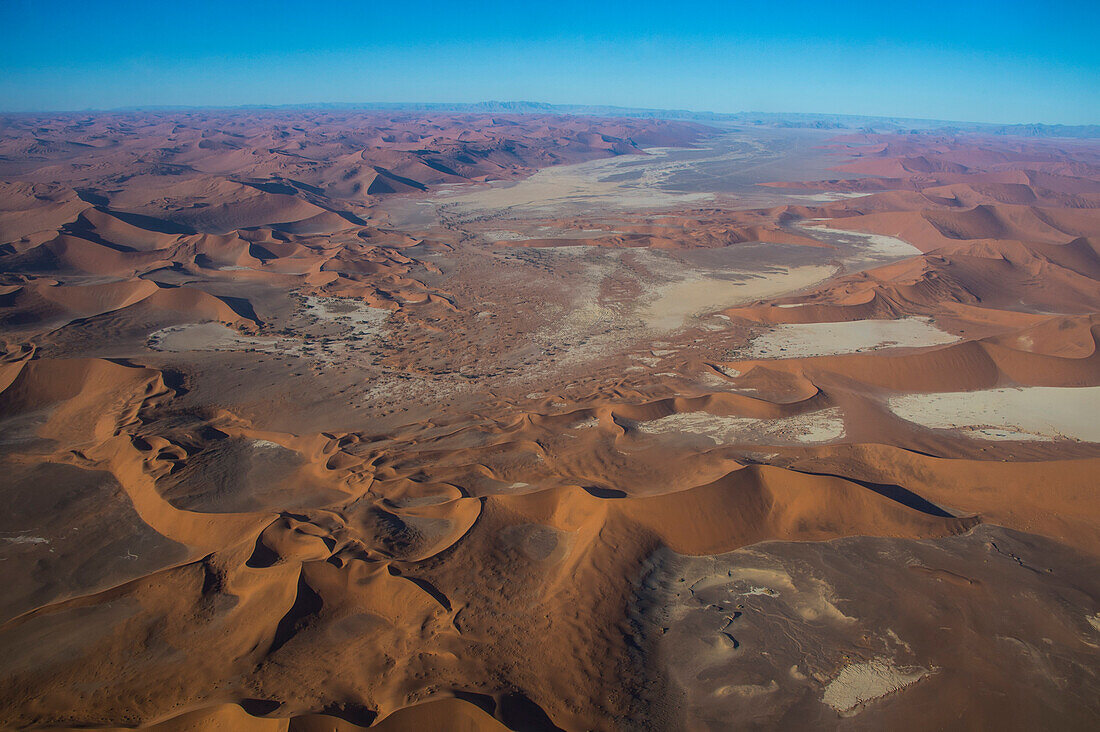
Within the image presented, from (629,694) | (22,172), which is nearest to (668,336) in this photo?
(629,694)

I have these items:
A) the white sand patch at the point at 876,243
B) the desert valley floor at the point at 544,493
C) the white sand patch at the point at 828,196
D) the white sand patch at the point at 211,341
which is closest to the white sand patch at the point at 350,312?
the desert valley floor at the point at 544,493

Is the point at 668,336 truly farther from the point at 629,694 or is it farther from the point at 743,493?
the point at 629,694

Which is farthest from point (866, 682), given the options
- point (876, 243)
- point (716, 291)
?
point (876, 243)

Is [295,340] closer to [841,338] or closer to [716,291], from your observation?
[716,291]

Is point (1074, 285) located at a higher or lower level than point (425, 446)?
higher

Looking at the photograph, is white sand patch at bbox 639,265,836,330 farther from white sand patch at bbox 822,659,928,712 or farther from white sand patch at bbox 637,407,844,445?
white sand patch at bbox 822,659,928,712

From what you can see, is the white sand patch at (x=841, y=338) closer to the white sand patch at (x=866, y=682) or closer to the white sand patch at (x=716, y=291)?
the white sand patch at (x=716, y=291)
